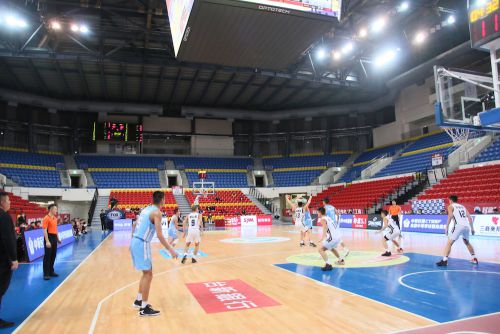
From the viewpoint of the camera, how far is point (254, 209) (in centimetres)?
3241

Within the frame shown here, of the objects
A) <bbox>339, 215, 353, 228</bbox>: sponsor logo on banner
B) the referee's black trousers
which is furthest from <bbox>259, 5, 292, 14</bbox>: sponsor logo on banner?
<bbox>339, 215, 353, 228</bbox>: sponsor logo on banner

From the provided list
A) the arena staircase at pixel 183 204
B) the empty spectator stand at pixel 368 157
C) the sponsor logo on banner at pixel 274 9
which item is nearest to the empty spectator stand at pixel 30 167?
the arena staircase at pixel 183 204

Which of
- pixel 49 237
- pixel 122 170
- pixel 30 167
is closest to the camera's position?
pixel 49 237

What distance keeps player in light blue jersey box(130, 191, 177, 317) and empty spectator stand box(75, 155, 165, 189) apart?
96.6ft

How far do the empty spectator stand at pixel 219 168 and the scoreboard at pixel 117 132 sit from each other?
15.7ft

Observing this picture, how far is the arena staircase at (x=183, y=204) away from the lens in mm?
30439

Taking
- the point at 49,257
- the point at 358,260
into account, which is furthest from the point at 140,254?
the point at 358,260

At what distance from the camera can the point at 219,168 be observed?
1523 inches

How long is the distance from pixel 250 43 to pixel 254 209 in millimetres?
18621

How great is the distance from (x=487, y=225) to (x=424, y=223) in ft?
10.5

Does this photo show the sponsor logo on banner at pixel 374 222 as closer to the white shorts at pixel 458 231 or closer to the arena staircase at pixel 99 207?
the white shorts at pixel 458 231

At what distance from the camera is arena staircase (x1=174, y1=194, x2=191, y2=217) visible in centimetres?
3044

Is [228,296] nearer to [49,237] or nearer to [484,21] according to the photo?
[49,237]

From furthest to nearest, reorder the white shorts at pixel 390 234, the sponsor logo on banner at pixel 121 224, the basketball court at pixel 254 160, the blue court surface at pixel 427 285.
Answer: the sponsor logo on banner at pixel 121 224
the white shorts at pixel 390 234
the basketball court at pixel 254 160
the blue court surface at pixel 427 285
